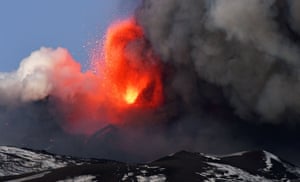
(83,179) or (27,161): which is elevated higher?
(27,161)

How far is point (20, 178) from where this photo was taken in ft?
433

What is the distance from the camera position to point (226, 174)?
152 metres

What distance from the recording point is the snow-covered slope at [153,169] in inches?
5157

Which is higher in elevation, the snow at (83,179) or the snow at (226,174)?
the snow at (226,174)

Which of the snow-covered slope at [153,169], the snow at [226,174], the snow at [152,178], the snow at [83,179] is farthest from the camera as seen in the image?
the snow at [226,174]


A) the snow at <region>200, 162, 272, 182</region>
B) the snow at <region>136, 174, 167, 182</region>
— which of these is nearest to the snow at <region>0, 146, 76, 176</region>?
the snow at <region>136, 174, 167, 182</region>

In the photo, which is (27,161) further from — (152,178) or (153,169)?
(152,178)

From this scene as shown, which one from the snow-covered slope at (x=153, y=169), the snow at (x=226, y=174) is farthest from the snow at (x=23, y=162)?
the snow at (x=226, y=174)

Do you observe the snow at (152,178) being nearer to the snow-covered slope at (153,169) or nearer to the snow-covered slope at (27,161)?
the snow-covered slope at (153,169)

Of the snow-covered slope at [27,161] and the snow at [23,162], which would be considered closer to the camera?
the snow at [23,162]

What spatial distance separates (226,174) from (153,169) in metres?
24.5

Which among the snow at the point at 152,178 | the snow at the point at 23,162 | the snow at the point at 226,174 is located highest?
the snow at the point at 23,162

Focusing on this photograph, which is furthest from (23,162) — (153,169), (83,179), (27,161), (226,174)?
(226,174)

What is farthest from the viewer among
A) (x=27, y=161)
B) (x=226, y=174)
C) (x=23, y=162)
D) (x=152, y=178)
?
(x=27, y=161)
